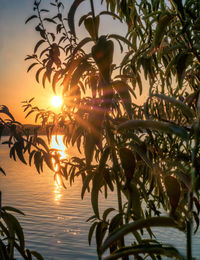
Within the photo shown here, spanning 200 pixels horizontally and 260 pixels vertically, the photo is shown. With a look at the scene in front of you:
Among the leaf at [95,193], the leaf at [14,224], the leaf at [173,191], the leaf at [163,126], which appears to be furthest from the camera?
the leaf at [14,224]

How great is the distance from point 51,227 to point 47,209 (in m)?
1.68

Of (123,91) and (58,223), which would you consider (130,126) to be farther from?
(58,223)

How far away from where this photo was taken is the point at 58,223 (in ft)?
21.1

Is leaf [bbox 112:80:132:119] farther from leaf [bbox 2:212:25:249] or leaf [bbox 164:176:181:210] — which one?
leaf [bbox 2:212:25:249]

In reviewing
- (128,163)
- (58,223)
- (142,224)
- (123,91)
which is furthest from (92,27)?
(58,223)

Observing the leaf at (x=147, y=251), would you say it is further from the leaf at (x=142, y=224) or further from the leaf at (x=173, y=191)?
the leaf at (x=173, y=191)

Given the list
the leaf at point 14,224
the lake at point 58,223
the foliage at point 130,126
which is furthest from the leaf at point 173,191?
the lake at point 58,223

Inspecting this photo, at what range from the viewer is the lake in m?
4.90

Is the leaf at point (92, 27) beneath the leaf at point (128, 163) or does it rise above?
above

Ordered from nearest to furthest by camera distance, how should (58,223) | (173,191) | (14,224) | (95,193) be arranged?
(173,191)
(95,193)
(14,224)
(58,223)

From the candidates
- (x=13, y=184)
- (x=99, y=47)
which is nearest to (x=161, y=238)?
(x=99, y=47)

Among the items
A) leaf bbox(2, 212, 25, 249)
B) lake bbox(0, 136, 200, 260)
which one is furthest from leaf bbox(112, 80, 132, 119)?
lake bbox(0, 136, 200, 260)

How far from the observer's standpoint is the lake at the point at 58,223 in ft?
16.1

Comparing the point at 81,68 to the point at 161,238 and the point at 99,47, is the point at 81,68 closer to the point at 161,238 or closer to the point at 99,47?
the point at 99,47
